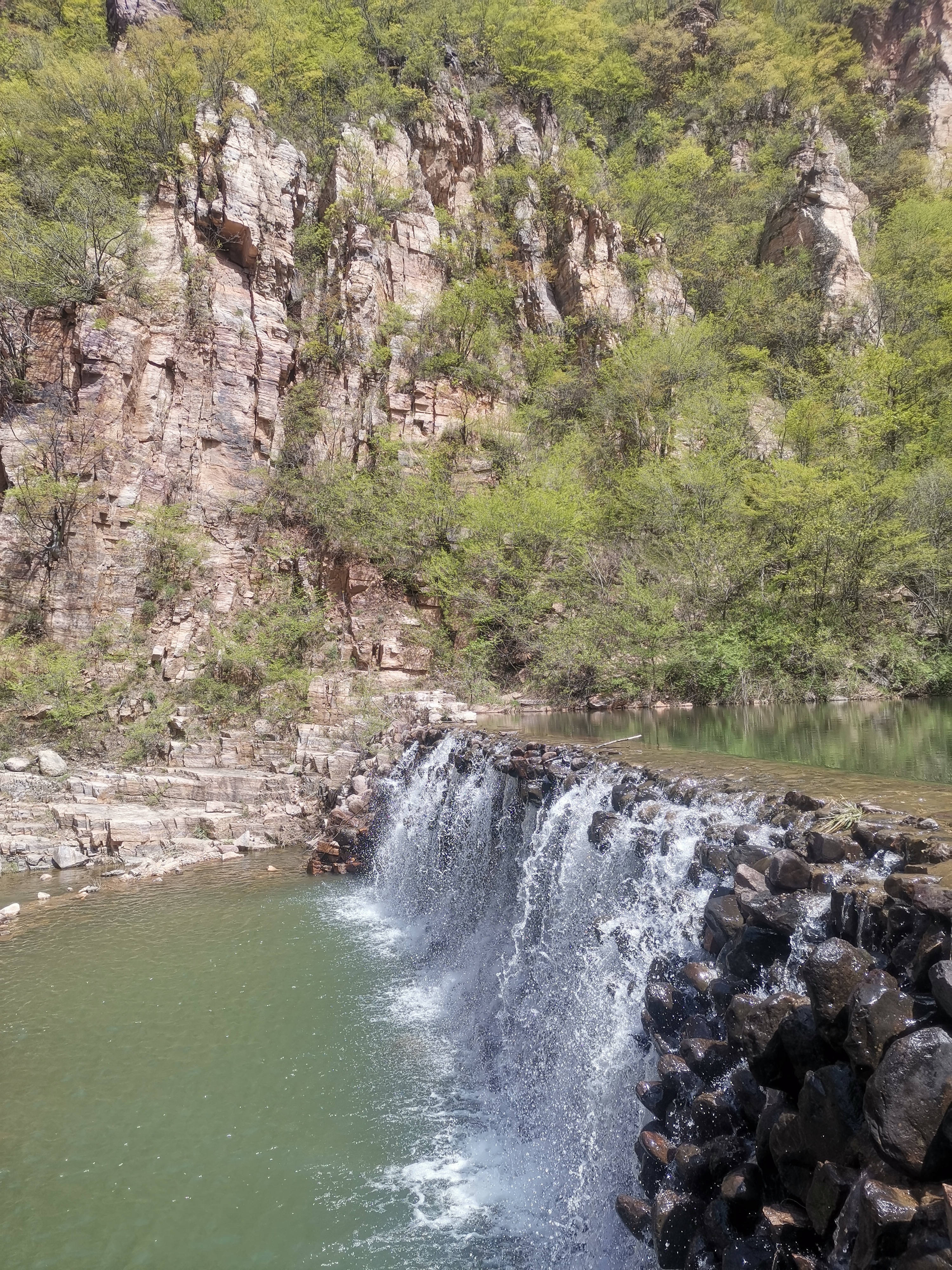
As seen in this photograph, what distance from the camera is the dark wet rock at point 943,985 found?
7.06 ft

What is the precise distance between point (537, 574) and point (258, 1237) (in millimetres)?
17024

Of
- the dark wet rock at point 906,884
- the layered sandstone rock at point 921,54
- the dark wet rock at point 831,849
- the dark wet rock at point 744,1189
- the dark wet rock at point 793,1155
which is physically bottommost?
the dark wet rock at point 744,1189

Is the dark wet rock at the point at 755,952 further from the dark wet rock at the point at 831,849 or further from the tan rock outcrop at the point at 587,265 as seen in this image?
the tan rock outcrop at the point at 587,265

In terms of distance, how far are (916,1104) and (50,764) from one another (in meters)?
14.7

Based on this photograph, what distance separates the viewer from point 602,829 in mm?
5582

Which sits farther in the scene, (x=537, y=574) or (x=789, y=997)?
(x=537, y=574)

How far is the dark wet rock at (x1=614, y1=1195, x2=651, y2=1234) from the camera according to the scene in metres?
3.21

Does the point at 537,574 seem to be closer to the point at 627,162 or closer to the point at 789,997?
the point at 789,997

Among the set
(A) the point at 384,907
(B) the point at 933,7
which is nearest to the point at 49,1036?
(A) the point at 384,907

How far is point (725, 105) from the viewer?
33.8 meters

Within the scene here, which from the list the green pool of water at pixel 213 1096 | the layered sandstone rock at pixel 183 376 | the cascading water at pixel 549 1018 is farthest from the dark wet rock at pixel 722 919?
the layered sandstone rock at pixel 183 376

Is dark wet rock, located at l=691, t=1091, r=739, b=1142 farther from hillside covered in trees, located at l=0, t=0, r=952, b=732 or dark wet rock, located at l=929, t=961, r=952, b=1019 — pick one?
hillside covered in trees, located at l=0, t=0, r=952, b=732

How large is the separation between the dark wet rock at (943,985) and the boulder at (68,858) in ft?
41.6

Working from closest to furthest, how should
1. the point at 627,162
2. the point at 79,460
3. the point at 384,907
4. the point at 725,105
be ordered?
the point at 384,907, the point at 79,460, the point at 627,162, the point at 725,105
